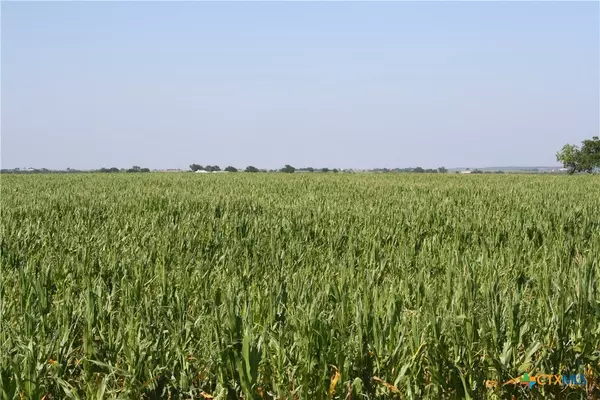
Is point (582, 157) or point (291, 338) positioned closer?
point (291, 338)

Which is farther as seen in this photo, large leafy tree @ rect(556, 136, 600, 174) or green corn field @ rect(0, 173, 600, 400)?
large leafy tree @ rect(556, 136, 600, 174)

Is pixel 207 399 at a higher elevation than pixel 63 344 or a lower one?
lower

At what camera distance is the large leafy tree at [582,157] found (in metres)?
100

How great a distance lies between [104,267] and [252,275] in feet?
4.23

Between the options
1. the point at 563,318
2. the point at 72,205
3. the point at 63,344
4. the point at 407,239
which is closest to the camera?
the point at 63,344

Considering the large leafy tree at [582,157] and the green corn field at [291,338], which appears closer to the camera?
the green corn field at [291,338]

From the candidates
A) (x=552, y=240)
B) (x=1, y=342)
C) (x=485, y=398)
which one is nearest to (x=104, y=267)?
(x=1, y=342)

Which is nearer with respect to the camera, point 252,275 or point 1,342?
point 1,342

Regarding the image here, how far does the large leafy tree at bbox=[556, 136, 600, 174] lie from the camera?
329 feet

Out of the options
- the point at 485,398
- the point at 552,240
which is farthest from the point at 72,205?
the point at 485,398

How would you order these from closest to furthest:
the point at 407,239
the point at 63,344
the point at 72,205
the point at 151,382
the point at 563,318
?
the point at 151,382 → the point at 63,344 → the point at 563,318 → the point at 407,239 → the point at 72,205

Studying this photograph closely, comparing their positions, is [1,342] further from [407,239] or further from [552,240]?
[552,240]

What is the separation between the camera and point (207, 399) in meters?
2.25

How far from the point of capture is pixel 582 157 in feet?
337
